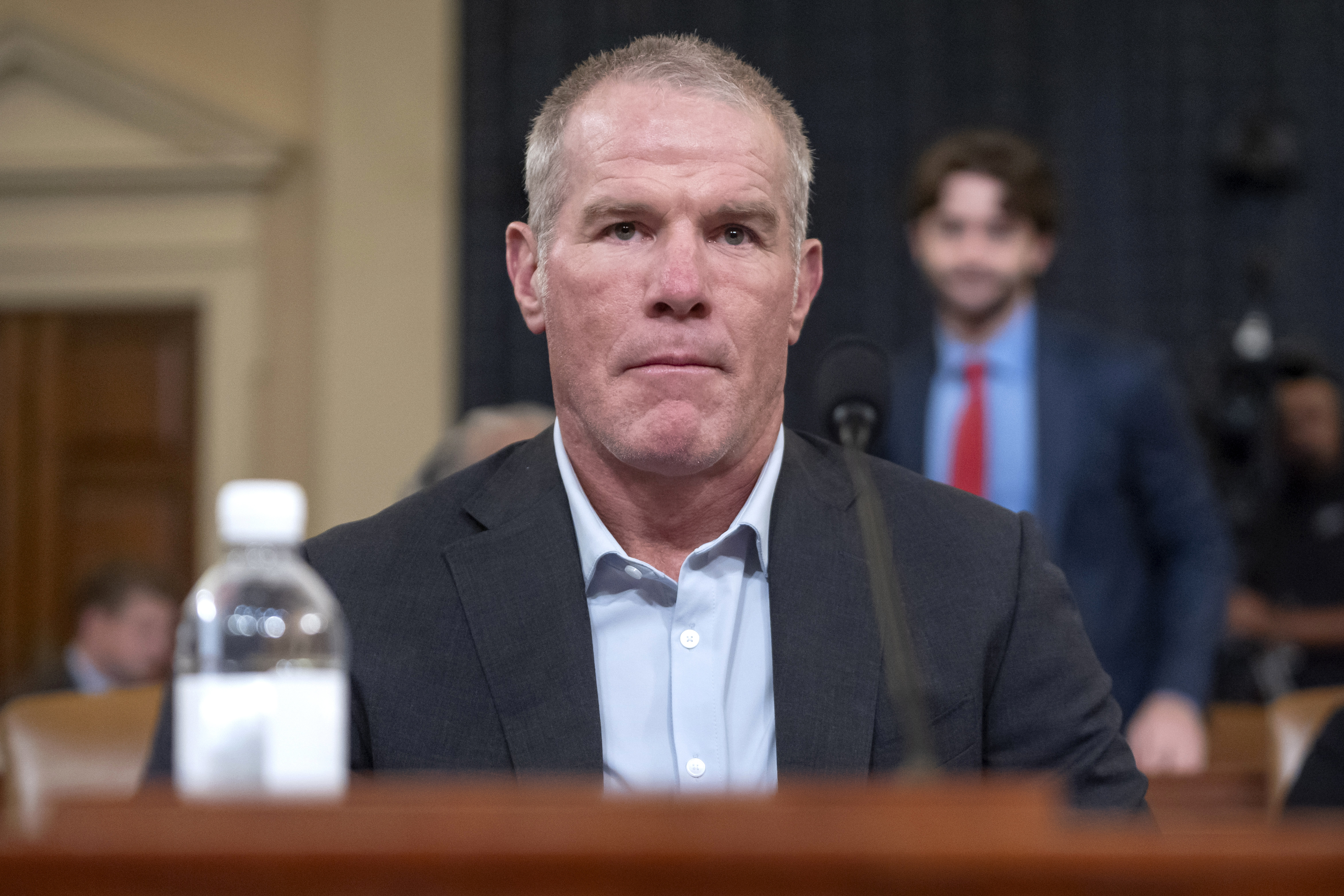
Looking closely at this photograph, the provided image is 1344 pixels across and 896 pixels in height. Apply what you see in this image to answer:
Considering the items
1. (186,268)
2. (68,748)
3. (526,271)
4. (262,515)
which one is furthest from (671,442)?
(186,268)

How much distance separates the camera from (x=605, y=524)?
4.95ft

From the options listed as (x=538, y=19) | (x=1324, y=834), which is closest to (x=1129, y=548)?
(x=1324, y=834)

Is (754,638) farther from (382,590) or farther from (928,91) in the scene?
(928,91)

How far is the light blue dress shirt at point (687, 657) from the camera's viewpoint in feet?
4.39

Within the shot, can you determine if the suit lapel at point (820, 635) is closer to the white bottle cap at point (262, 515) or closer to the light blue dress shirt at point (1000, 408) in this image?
the white bottle cap at point (262, 515)

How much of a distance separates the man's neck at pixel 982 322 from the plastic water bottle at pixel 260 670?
199 cm

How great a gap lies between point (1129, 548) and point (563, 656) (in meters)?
1.58

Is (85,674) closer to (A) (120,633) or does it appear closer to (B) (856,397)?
(A) (120,633)

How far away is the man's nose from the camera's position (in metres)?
1.35

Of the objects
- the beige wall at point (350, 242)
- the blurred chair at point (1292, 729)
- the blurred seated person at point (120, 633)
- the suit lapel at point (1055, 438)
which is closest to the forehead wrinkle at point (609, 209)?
the blurred chair at point (1292, 729)

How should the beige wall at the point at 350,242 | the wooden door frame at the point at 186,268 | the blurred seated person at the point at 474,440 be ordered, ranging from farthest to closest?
the wooden door frame at the point at 186,268, the beige wall at the point at 350,242, the blurred seated person at the point at 474,440

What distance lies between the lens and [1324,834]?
589 mm

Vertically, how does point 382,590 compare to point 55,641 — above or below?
above

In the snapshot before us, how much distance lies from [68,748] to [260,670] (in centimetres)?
139
